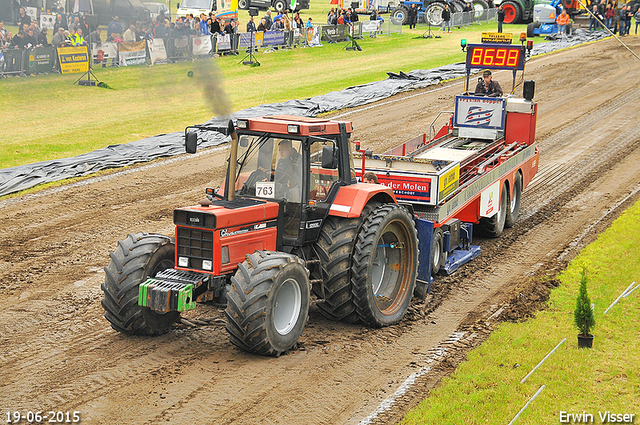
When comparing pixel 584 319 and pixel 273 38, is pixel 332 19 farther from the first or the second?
pixel 584 319

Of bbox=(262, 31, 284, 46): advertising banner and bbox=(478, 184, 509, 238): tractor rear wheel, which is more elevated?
bbox=(262, 31, 284, 46): advertising banner

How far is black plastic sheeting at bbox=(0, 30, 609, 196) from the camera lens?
15344 millimetres

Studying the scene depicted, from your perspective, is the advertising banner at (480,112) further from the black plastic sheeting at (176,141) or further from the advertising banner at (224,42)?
the advertising banner at (224,42)

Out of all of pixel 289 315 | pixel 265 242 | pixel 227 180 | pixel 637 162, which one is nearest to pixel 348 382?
pixel 289 315

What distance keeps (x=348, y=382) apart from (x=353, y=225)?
6.25 feet

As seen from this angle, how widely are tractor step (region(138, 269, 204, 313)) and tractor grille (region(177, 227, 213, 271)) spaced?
0.18 meters

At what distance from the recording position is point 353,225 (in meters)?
8.30

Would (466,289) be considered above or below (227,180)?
below

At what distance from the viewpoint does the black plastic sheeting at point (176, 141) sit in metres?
15.3

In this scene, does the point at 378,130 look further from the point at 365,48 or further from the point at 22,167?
the point at 365,48

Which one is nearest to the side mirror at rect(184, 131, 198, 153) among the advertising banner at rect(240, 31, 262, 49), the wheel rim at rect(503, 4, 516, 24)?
the advertising banner at rect(240, 31, 262, 49)

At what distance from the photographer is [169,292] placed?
725 cm

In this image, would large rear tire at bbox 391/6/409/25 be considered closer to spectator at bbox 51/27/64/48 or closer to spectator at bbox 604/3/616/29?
spectator at bbox 604/3/616/29

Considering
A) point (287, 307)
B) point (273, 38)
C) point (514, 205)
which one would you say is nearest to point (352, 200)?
point (287, 307)
